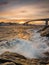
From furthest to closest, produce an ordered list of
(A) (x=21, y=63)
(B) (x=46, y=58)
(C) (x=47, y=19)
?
(C) (x=47, y=19), (B) (x=46, y=58), (A) (x=21, y=63)

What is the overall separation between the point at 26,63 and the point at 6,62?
1088 millimetres

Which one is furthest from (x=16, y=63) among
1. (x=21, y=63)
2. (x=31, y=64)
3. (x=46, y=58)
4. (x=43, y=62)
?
(x=46, y=58)

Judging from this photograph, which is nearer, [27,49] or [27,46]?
[27,49]

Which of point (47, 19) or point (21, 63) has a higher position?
point (47, 19)

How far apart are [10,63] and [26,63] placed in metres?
1.11

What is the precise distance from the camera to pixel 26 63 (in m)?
8.66

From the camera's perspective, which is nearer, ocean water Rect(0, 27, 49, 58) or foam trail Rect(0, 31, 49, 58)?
foam trail Rect(0, 31, 49, 58)

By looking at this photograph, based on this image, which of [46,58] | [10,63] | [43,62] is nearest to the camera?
[10,63]

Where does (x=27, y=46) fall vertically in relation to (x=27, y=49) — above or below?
above

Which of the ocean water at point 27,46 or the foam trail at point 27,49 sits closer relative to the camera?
the foam trail at point 27,49

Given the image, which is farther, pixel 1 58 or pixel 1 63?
pixel 1 58

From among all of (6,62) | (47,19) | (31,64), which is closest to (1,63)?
(6,62)

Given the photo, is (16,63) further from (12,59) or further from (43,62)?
(43,62)

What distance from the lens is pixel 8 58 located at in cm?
880
